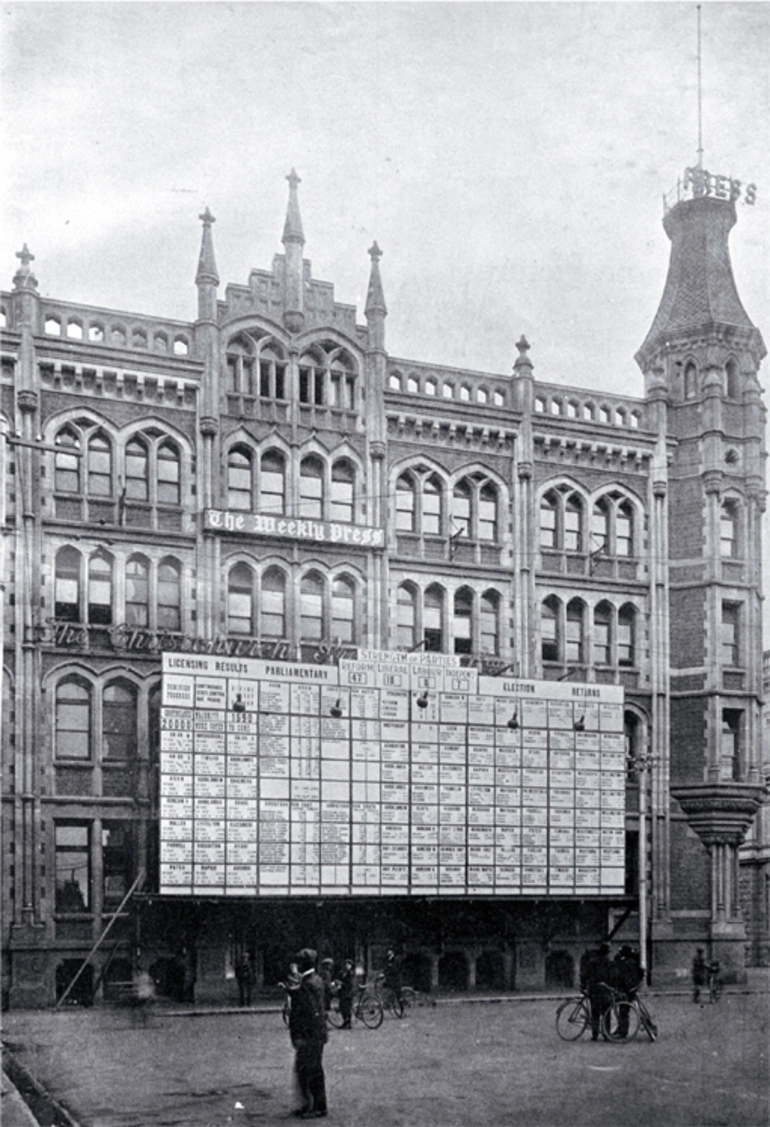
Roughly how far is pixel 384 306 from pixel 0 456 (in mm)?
26613

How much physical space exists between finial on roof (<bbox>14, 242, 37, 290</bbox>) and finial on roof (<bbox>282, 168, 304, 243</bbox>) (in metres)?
7.37

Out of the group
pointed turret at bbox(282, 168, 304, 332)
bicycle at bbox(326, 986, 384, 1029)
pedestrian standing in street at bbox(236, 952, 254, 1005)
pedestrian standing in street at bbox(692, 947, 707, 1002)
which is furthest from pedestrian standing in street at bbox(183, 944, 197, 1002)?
pointed turret at bbox(282, 168, 304, 332)

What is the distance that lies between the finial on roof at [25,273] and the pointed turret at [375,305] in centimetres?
966

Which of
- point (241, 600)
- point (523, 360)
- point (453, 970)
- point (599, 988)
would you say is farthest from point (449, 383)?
point (599, 988)

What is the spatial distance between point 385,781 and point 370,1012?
A: 10.2 meters

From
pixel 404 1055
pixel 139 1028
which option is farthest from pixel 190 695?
pixel 404 1055

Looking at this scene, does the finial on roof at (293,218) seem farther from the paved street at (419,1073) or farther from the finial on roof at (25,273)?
the paved street at (419,1073)

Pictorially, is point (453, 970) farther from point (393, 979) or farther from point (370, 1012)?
point (370, 1012)

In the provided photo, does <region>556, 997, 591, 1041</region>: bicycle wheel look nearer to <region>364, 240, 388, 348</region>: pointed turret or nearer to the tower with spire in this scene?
the tower with spire

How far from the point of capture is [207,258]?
4238 centimetres

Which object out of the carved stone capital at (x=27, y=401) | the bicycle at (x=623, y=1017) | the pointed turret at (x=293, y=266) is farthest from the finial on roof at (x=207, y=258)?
the bicycle at (x=623, y=1017)

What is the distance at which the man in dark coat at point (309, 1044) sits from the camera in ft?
59.4

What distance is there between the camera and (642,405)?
160ft

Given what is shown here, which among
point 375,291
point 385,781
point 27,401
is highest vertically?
point 375,291
